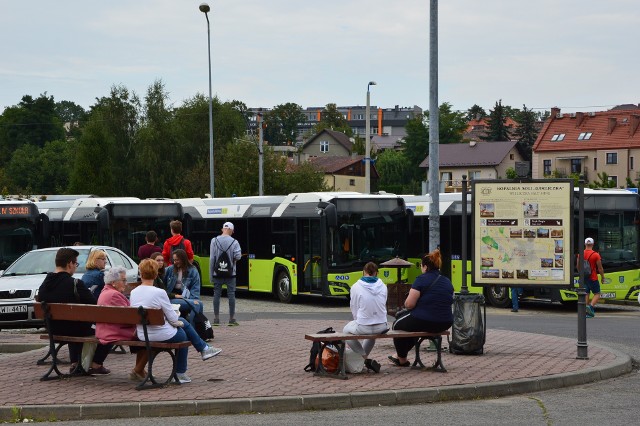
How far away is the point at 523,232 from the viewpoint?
15.4 m

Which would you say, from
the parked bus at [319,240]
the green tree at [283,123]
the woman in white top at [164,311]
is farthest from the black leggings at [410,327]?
the green tree at [283,123]

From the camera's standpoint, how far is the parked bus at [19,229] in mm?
27734

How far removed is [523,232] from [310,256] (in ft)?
44.2

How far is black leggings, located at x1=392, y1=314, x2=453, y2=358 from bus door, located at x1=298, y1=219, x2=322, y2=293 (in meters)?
14.2

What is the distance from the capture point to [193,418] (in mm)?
10586

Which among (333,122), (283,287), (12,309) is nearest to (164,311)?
(12,309)

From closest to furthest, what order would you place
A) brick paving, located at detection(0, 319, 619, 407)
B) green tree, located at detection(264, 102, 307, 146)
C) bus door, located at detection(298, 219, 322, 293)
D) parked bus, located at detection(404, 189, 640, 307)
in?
brick paving, located at detection(0, 319, 619, 407)
parked bus, located at detection(404, 189, 640, 307)
bus door, located at detection(298, 219, 322, 293)
green tree, located at detection(264, 102, 307, 146)

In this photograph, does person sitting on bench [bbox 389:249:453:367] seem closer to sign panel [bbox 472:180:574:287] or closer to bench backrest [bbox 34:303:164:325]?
sign panel [bbox 472:180:574:287]

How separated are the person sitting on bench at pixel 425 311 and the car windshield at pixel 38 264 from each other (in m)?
8.80

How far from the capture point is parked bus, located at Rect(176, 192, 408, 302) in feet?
91.0

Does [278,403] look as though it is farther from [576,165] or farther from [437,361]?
[576,165]

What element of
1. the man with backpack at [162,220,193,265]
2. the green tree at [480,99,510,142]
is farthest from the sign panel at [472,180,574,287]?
the green tree at [480,99,510,142]

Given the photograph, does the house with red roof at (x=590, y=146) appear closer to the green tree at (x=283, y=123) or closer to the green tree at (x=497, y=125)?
A: the green tree at (x=497, y=125)

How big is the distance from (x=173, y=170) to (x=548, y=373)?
228ft
